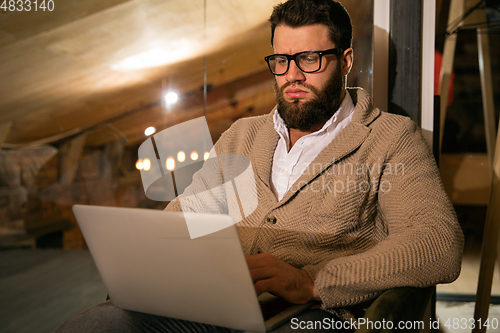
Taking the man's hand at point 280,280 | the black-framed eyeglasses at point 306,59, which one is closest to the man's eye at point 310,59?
the black-framed eyeglasses at point 306,59

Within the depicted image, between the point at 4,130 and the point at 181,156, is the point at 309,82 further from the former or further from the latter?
the point at 4,130

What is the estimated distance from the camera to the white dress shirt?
3.89 feet

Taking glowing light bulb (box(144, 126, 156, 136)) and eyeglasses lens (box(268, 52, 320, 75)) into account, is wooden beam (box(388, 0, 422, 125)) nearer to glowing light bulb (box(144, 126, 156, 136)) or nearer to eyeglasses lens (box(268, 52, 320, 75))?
eyeglasses lens (box(268, 52, 320, 75))

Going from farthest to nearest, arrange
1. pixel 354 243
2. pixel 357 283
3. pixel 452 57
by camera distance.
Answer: pixel 452 57, pixel 354 243, pixel 357 283

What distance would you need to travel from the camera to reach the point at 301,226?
1.05 metres

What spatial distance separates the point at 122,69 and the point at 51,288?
5.10 feet

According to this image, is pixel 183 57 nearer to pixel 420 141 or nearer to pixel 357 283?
pixel 420 141

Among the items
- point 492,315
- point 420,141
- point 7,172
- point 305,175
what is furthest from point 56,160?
point 492,315

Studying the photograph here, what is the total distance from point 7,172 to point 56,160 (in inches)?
14.4

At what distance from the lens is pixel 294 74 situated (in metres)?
1.20

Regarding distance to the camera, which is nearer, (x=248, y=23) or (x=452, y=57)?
(x=248, y=23)

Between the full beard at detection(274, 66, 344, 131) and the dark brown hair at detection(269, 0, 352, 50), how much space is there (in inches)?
5.1

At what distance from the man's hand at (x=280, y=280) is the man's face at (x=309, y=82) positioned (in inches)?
22.9

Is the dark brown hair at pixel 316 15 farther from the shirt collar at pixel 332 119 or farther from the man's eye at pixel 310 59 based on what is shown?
the shirt collar at pixel 332 119
